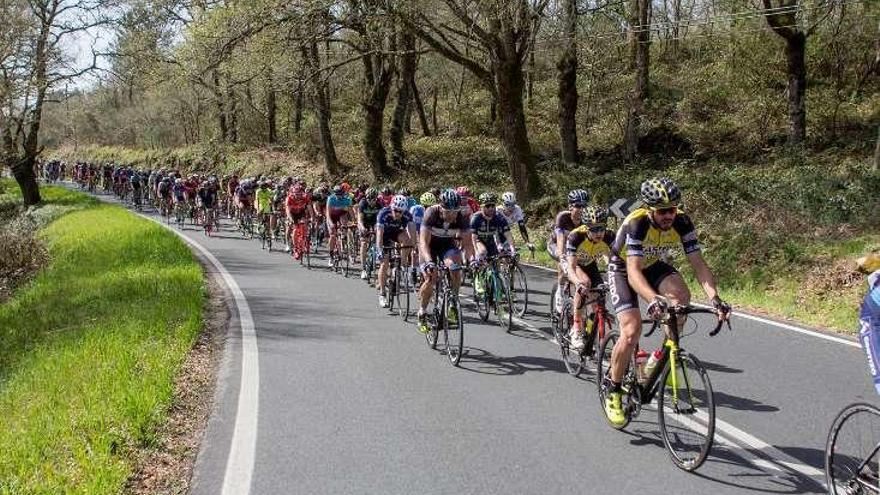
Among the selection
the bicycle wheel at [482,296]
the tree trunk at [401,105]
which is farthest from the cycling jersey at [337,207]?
the tree trunk at [401,105]

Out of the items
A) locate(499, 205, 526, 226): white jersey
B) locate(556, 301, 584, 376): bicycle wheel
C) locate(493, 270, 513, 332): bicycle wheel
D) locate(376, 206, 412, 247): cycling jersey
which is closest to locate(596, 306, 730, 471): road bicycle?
locate(556, 301, 584, 376): bicycle wheel

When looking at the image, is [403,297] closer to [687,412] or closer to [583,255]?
[583,255]

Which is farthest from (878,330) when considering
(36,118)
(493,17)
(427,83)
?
(427,83)

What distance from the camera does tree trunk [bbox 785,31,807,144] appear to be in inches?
767

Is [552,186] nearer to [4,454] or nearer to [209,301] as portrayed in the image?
[209,301]

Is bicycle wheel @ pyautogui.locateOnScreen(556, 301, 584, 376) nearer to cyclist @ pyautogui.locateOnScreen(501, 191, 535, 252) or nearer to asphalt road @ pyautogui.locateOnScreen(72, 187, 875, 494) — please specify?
asphalt road @ pyautogui.locateOnScreen(72, 187, 875, 494)

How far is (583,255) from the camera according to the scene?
27.7ft

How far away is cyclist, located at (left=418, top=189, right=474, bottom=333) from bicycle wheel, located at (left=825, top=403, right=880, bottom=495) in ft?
15.2

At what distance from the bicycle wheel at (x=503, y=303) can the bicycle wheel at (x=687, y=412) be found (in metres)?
4.68

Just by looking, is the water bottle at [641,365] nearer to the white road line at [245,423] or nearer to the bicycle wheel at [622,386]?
the bicycle wheel at [622,386]

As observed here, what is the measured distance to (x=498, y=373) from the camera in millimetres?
7969

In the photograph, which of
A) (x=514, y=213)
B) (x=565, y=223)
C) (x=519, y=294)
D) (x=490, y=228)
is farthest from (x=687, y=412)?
(x=514, y=213)

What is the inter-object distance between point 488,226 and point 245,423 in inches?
230

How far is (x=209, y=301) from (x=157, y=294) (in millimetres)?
910
